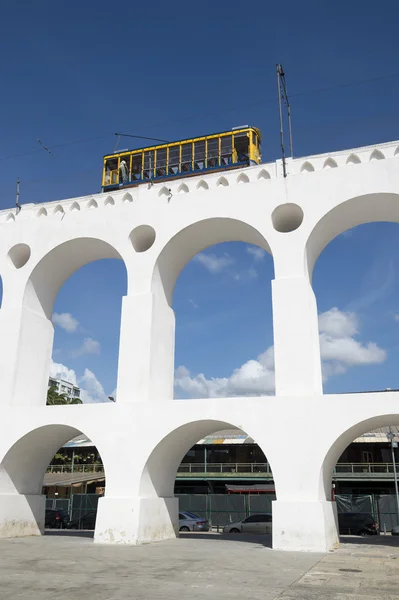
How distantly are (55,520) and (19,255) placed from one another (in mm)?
12382

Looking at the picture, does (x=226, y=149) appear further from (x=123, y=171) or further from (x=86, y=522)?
(x=86, y=522)

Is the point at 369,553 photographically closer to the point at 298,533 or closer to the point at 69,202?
the point at 298,533

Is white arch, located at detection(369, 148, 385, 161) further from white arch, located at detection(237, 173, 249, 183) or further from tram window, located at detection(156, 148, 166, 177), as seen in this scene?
tram window, located at detection(156, 148, 166, 177)

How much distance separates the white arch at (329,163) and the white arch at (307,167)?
385 millimetres

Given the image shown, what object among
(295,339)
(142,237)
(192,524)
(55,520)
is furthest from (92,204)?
(55,520)

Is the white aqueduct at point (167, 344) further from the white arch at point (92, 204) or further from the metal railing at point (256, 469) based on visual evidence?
the metal railing at point (256, 469)

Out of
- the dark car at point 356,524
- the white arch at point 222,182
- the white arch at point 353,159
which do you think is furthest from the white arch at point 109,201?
the dark car at point 356,524

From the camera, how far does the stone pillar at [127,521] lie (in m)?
14.4

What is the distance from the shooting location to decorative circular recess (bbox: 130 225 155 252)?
58.1 feet

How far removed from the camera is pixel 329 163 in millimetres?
16250

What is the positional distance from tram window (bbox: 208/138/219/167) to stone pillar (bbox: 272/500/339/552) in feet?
54.7

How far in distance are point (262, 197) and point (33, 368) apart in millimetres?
9321

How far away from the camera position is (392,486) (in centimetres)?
3278

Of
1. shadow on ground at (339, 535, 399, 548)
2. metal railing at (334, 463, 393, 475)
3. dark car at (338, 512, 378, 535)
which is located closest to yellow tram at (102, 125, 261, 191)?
shadow on ground at (339, 535, 399, 548)
